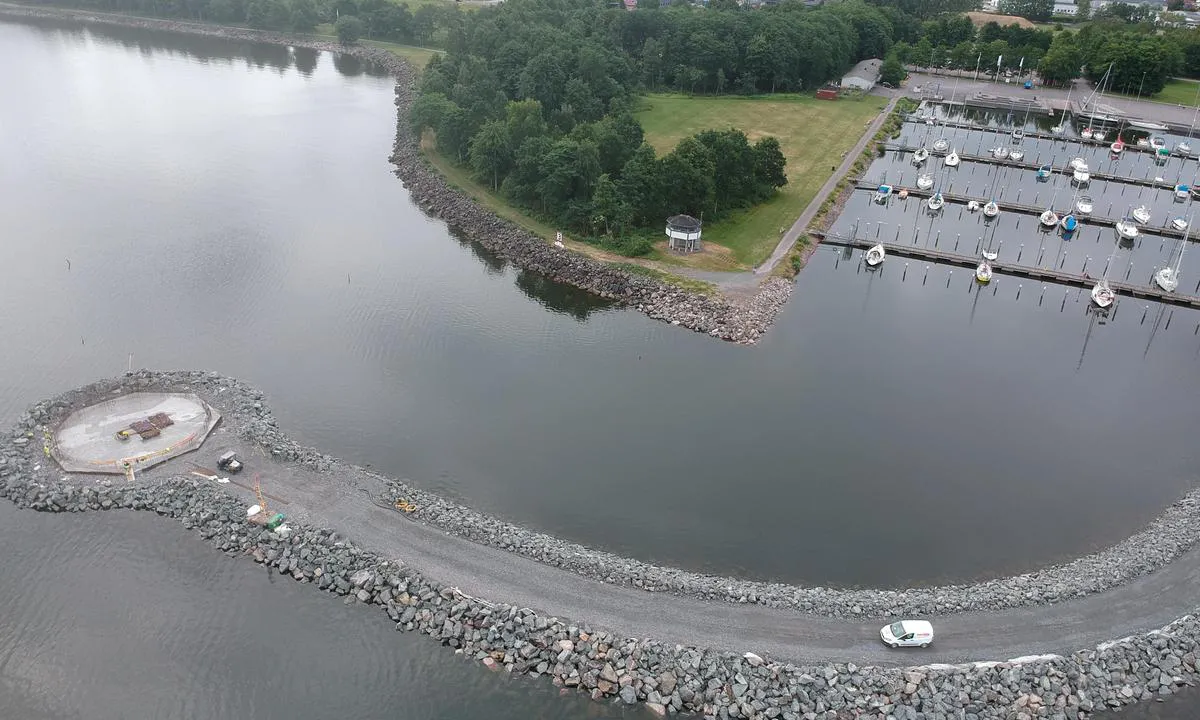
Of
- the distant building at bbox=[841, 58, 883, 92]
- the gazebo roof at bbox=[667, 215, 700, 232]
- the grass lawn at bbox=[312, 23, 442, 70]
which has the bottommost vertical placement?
the gazebo roof at bbox=[667, 215, 700, 232]

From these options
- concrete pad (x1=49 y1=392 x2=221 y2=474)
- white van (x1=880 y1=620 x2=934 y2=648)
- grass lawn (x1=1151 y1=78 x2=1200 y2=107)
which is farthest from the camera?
grass lawn (x1=1151 y1=78 x2=1200 y2=107)

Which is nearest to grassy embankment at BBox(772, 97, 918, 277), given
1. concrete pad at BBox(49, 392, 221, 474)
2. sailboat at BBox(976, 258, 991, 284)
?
sailboat at BBox(976, 258, 991, 284)

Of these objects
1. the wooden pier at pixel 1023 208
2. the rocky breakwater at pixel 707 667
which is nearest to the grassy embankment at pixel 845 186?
the wooden pier at pixel 1023 208

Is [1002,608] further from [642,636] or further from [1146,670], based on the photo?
[642,636]

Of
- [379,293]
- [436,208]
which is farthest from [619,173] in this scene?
[379,293]

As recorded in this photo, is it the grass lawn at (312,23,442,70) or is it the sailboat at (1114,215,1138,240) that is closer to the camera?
the sailboat at (1114,215,1138,240)

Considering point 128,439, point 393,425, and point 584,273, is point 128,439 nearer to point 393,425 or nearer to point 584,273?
point 393,425

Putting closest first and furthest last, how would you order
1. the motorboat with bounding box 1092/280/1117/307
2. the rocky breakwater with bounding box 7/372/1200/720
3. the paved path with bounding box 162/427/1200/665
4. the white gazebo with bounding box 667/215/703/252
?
the rocky breakwater with bounding box 7/372/1200/720, the paved path with bounding box 162/427/1200/665, the motorboat with bounding box 1092/280/1117/307, the white gazebo with bounding box 667/215/703/252

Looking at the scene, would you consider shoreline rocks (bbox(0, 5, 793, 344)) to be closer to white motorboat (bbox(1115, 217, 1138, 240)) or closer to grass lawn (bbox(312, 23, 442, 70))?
white motorboat (bbox(1115, 217, 1138, 240))

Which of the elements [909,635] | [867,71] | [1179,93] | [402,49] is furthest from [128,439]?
[1179,93]
